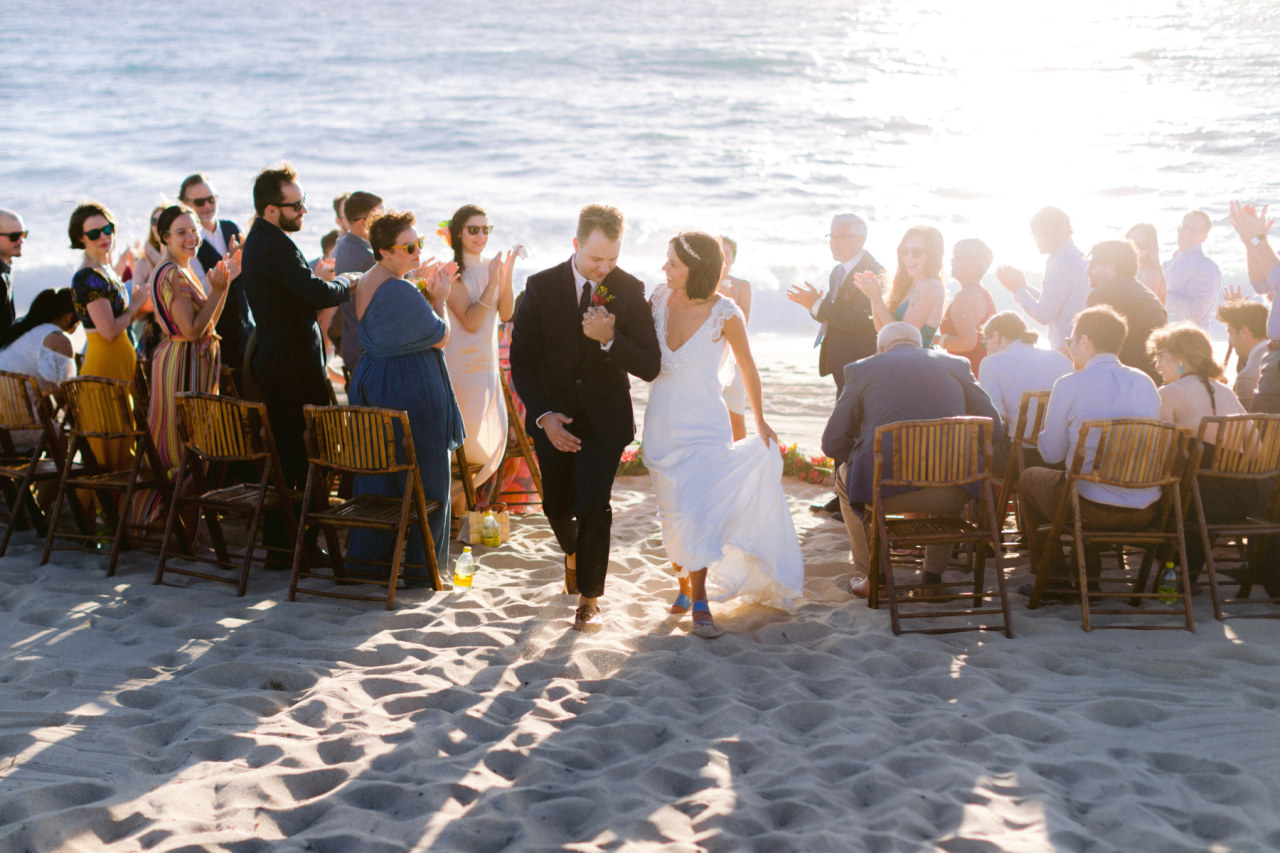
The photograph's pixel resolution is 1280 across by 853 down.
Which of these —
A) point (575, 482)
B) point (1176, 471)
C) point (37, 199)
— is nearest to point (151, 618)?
point (575, 482)

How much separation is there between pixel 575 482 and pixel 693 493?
58 centimetres

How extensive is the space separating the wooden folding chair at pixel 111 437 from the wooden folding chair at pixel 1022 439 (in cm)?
481

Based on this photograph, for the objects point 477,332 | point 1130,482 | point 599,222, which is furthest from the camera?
point 477,332

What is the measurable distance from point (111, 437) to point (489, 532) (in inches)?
89.8

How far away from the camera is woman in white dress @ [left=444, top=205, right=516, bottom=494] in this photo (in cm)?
616

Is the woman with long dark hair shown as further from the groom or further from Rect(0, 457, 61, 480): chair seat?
Rect(0, 457, 61, 480): chair seat

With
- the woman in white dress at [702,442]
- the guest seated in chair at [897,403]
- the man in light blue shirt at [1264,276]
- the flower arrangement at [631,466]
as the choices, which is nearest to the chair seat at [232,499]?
the woman in white dress at [702,442]

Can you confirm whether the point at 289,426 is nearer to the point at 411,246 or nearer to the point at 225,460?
the point at 225,460

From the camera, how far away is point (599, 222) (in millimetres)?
4641

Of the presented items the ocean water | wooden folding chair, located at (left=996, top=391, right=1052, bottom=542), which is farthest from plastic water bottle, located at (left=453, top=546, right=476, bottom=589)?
the ocean water

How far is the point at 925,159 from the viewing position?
3362cm

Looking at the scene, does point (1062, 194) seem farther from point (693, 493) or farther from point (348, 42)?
point (348, 42)

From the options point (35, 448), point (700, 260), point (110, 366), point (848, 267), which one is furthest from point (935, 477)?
point (35, 448)

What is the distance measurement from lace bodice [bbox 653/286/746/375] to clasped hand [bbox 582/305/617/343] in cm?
41
